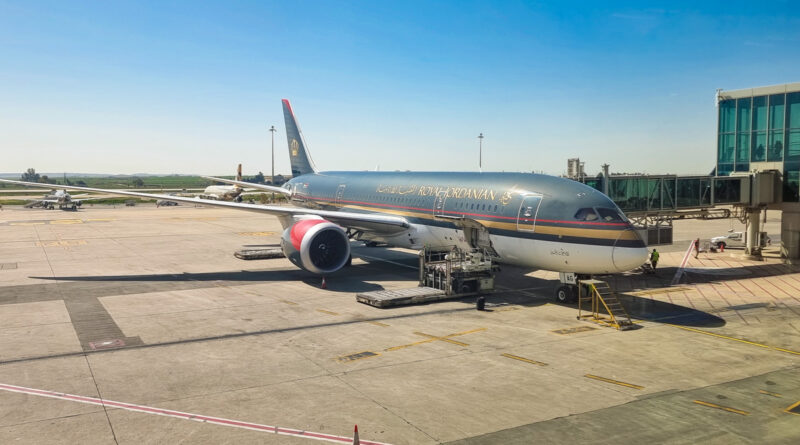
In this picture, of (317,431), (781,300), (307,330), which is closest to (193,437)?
(317,431)

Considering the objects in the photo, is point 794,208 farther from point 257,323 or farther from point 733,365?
point 257,323

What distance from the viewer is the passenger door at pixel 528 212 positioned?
24.5 metres

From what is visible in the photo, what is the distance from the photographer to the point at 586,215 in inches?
902

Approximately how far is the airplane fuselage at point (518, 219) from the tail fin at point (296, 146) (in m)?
16.5

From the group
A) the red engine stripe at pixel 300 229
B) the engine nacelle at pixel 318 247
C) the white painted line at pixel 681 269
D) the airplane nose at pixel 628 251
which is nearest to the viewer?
the airplane nose at pixel 628 251

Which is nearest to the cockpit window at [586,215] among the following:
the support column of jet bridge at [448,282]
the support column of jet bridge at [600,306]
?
the support column of jet bridge at [600,306]

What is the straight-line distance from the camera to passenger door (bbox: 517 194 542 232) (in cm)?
2445

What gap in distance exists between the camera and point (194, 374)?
15.6m

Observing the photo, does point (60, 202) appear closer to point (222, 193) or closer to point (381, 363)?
point (222, 193)

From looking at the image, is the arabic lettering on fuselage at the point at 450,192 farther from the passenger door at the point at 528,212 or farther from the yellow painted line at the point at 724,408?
the yellow painted line at the point at 724,408

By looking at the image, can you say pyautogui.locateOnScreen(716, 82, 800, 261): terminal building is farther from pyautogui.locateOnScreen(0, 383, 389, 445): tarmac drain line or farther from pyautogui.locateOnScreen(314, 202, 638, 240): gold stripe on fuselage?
pyautogui.locateOnScreen(0, 383, 389, 445): tarmac drain line

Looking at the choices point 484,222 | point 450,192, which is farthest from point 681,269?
point 450,192

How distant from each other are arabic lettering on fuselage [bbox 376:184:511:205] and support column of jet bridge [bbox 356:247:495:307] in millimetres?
2583

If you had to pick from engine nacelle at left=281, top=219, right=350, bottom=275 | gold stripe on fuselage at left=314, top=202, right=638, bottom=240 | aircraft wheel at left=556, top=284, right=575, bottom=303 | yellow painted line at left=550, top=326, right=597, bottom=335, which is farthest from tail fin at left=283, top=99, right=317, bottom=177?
yellow painted line at left=550, top=326, right=597, bottom=335
